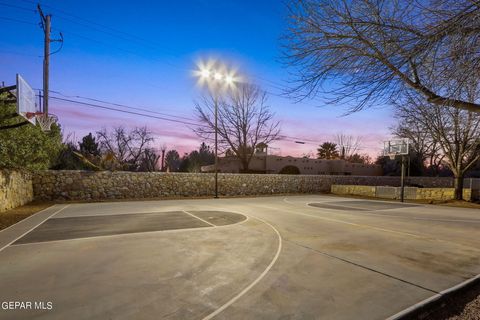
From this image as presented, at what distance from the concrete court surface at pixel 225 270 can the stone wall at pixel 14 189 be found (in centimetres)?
370

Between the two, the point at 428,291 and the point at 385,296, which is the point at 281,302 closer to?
the point at 385,296

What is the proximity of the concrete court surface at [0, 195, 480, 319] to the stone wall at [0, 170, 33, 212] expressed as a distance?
12.1 ft

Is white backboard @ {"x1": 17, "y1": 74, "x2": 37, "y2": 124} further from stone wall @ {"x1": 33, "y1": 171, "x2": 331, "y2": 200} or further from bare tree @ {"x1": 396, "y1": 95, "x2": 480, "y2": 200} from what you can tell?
bare tree @ {"x1": 396, "y1": 95, "x2": 480, "y2": 200}

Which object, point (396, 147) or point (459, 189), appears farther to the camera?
point (396, 147)

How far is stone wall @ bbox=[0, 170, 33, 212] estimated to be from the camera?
10.5 m

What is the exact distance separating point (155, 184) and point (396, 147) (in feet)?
59.9

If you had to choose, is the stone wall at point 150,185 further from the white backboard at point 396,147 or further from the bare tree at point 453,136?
the bare tree at point 453,136

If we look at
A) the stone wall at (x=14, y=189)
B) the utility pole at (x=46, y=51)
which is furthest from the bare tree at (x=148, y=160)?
the stone wall at (x=14, y=189)

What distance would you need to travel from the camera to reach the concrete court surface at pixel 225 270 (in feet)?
10.4

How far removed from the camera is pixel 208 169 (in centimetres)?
4262

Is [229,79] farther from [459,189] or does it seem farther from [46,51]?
[459,189]

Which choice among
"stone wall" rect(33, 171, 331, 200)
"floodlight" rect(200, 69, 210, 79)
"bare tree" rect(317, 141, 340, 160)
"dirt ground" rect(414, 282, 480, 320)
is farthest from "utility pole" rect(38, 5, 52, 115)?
"bare tree" rect(317, 141, 340, 160)

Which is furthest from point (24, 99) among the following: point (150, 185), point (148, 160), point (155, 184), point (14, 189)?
point (148, 160)

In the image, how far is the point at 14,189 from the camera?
38.6 feet
